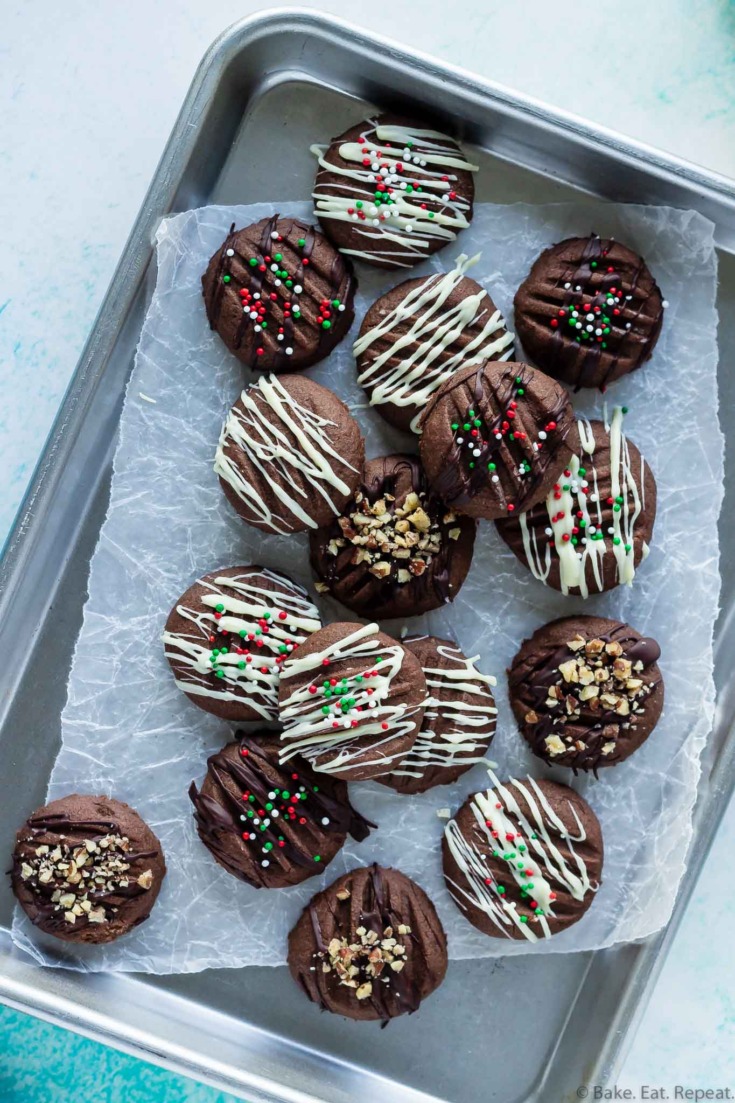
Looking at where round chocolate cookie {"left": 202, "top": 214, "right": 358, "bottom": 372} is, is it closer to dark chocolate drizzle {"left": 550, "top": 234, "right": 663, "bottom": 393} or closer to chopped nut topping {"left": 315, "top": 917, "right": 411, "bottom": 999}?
dark chocolate drizzle {"left": 550, "top": 234, "right": 663, "bottom": 393}

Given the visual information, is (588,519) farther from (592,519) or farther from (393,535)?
→ (393,535)

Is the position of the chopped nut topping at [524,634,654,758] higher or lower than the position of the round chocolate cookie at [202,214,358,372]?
lower

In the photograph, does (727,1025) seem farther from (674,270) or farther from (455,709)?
(674,270)

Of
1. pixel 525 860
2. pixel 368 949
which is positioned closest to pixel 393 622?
pixel 525 860

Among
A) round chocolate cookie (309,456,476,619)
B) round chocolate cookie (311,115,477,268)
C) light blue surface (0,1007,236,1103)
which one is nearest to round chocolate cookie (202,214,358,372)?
round chocolate cookie (311,115,477,268)

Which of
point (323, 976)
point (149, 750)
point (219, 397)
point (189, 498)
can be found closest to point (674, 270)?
point (219, 397)

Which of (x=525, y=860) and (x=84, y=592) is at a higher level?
(x=84, y=592)
